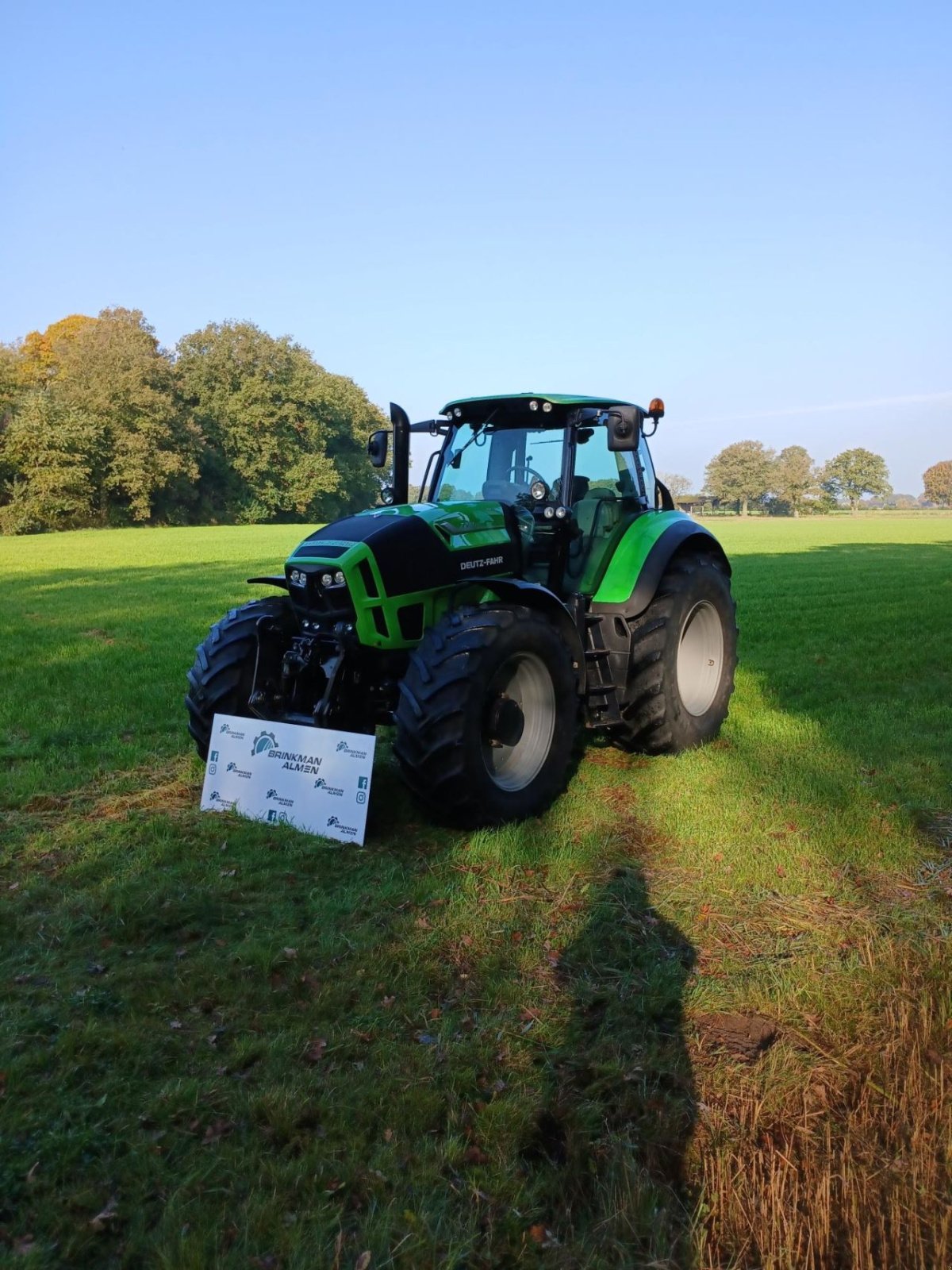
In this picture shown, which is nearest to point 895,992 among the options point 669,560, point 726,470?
point 669,560

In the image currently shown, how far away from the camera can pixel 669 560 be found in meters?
6.23

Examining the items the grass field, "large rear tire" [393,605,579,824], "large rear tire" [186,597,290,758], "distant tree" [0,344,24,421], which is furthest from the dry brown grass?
"distant tree" [0,344,24,421]

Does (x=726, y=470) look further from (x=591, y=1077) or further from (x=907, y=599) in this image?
(x=591, y=1077)

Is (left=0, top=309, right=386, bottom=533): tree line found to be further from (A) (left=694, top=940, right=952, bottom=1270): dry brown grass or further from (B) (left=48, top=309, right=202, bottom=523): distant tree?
(A) (left=694, top=940, right=952, bottom=1270): dry brown grass

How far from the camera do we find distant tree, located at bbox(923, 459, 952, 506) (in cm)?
11969

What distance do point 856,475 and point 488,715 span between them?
395ft

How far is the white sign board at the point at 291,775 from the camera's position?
4590 mm

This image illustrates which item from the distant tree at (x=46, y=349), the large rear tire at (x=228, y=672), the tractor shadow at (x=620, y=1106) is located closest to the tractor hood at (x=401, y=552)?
the large rear tire at (x=228, y=672)

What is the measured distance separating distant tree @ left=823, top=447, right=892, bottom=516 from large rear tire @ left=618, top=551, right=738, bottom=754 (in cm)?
11640

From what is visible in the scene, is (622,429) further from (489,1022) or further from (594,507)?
(489,1022)

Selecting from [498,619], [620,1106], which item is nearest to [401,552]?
[498,619]

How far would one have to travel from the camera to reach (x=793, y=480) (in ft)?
328

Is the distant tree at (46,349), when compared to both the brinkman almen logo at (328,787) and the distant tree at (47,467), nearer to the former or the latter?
→ the distant tree at (47,467)

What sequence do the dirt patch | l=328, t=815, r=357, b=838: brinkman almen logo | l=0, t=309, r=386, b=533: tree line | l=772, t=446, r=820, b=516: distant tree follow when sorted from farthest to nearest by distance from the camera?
1. l=772, t=446, r=820, b=516: distant tree
2. l=0, t=309, r=386, b=533: tree line
3. l=328, t=815, r=357, b=838: brinkman almen logo
4. the dirt patch
